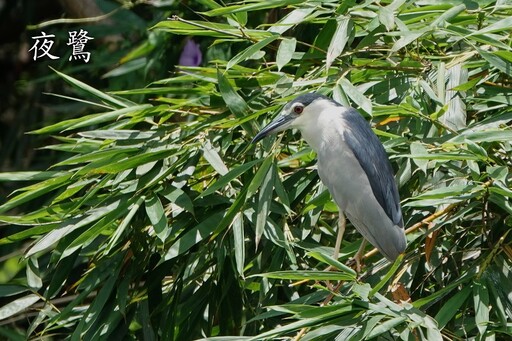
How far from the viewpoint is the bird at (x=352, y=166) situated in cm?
254

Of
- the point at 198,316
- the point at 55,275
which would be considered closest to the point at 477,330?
the point at 198,316

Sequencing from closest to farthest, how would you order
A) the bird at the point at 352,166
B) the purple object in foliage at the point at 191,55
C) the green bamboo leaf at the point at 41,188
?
the bird at the point at 352,166 < the green bamboo leaf at the point at 41,188 < the purple object in foliage at the point at 191,55

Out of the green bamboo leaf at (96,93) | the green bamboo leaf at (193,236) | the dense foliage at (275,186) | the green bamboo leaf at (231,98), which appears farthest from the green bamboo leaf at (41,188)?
the green bamboo leaf at (231,98)

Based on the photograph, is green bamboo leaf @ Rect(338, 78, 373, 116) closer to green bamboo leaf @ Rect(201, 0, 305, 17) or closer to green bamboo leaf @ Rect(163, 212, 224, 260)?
green bamboo leaf @ Rect(201, 0, 305, 17)

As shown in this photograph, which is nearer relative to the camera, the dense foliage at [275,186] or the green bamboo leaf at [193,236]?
the dense foliage at [275,186]

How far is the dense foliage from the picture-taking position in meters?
2.60

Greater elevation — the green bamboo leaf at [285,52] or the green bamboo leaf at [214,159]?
the green bamboo leaf at [285,52]

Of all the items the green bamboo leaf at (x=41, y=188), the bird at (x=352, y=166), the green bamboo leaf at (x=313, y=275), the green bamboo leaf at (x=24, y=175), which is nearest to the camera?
the green bamboo leaf at (x=313, y=275)

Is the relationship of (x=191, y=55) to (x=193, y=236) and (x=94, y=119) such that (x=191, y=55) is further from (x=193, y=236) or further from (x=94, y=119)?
(x=193, y=236)

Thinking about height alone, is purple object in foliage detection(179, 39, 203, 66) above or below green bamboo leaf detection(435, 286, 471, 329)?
below

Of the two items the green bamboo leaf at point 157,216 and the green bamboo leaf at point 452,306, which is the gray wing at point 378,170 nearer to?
the green bamboo leaf at point 452,306

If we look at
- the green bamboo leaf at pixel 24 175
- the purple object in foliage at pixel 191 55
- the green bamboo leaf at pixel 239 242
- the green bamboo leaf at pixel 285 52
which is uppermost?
the green bamboo leaf at pixel 285 52

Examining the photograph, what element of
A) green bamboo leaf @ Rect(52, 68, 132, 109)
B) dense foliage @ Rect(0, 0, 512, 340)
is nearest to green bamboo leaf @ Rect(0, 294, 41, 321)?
dense foliage @ Rect(0, 0, 512, 340)

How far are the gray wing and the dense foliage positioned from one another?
0.08 metres
